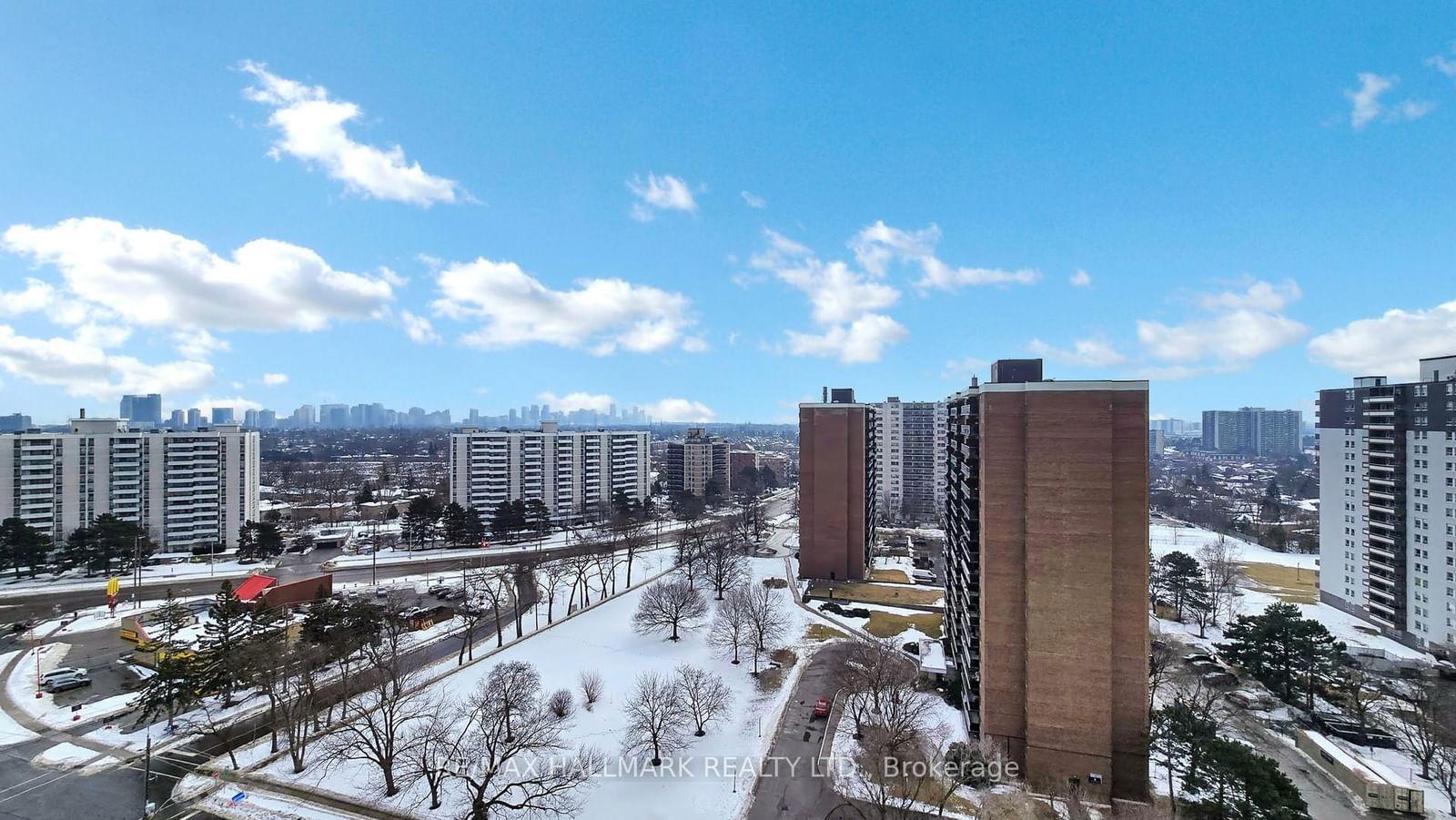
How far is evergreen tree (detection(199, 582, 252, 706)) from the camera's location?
1008 inches

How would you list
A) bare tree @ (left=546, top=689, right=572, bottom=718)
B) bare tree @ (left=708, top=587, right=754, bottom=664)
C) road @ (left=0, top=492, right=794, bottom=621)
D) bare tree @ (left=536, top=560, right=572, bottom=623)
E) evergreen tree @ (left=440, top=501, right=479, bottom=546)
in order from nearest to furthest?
bare tree @ (left=546, top=689, right=572, bottom=718)
bare tree @ (left=708, top=587, right=754, bottom=664)
bare tree @ (left=536, top=560, right=572, bottom=623)
road @ (left=0, top=492, right=794, bottom=621)
evergreen tree @ (left=440, top=501, right=479, bottom=546)

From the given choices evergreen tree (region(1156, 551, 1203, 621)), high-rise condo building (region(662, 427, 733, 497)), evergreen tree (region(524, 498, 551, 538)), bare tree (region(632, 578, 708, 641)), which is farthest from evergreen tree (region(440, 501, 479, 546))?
evergreen tree (region(1156, 551, 1203, 621))

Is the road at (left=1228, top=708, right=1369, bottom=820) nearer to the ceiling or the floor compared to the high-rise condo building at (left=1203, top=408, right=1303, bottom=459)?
nearer to the floor

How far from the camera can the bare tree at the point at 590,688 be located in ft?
89.8

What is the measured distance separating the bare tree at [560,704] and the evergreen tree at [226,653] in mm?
13736

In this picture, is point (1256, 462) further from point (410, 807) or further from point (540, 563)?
point (410, 807)

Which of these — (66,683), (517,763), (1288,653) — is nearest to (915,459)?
(1288,653)

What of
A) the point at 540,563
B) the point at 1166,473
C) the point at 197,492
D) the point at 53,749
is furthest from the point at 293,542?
the point at 1166,473

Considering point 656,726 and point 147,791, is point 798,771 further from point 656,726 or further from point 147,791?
point 147,791

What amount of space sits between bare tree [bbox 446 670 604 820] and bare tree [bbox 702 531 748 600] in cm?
2051

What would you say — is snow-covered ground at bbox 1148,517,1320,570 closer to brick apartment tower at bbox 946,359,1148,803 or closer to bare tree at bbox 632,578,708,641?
brick apartment tower at bbox 946,359,1148,803

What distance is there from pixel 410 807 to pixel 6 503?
62.7 meters

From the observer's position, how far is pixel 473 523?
211 feet

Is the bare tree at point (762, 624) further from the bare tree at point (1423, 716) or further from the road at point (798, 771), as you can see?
the bare tree at point (1423, 716)
